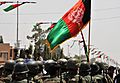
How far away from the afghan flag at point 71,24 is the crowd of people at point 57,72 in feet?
2.91

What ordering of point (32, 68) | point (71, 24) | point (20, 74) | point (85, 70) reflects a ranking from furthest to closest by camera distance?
point (85, 70) → point (71, 24) → point (32, 68) → point (20, 74)

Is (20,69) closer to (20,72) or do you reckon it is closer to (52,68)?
(20,72)

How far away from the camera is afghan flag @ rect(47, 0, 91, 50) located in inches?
488

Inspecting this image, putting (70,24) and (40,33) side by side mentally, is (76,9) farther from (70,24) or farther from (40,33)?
(40,33)

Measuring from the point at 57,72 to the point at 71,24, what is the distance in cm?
217

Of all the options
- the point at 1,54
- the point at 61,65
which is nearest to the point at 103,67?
the point at 61,65

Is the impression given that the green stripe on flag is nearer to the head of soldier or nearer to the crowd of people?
the crowd of people

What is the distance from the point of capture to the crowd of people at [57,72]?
1068cm

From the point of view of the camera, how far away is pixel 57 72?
14055mm

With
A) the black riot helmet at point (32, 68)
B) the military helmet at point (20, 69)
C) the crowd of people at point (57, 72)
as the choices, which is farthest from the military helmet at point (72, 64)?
the military helmet at point (20, 69)

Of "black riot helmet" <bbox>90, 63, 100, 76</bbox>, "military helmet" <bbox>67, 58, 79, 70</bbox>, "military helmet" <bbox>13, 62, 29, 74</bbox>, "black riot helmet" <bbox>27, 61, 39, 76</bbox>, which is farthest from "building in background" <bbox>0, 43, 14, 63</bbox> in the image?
"military helmet" <bbox>13, 62, 29, 74</bbox>

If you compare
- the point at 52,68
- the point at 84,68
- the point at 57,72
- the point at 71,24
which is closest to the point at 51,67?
the point at 52,68

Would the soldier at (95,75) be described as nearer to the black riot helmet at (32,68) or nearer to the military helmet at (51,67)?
the military helmet at (51,67)

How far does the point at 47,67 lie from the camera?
47.1ft
